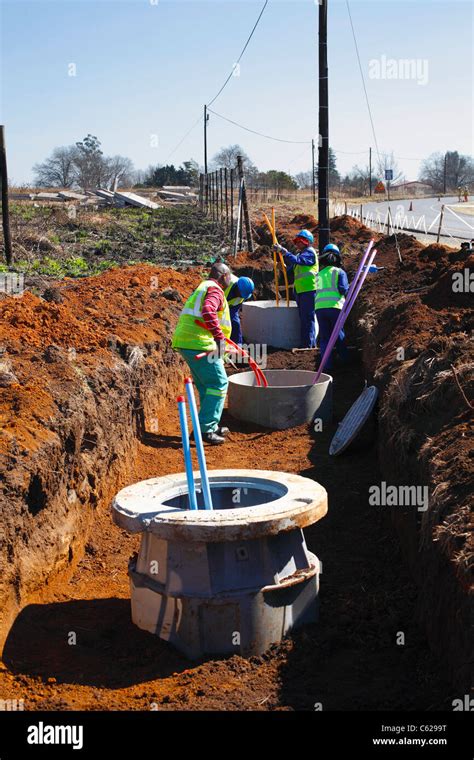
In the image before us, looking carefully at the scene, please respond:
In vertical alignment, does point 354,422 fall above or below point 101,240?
below

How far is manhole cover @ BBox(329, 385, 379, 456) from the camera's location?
884 cm

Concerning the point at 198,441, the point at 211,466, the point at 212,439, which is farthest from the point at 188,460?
the point at 212,439

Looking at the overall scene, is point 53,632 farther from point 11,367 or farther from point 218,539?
point 11,367

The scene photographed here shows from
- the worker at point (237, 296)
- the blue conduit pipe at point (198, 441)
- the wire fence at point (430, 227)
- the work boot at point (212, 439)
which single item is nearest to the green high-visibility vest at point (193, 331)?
the work boot at point (212, 439)

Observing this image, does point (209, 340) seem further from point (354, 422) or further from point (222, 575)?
point (222, 575)

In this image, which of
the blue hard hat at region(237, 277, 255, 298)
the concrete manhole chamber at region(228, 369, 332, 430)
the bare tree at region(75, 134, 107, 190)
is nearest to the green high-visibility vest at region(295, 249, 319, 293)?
the blue hard hat at region(237, 277, 255, 298)

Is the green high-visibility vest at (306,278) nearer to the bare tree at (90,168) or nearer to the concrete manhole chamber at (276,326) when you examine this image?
the concrete manhole chamber at (276,326)

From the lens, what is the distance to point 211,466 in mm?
8852

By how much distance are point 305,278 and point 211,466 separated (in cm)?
579

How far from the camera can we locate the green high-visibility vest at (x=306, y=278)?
45.4 feet

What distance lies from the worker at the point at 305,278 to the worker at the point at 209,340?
405 centimetres

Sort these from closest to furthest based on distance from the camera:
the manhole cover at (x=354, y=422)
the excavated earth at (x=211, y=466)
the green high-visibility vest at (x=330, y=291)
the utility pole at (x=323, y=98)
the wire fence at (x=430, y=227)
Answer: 1. the excavated earth at (x=211, y=466)
2. the manhole cover at (x=354, y=422)
3. the green high-visibility vest at (x=330, y=291)
4. the utility pole at (x=323, y=98)
5. the wire fence at (x=430, y=227)

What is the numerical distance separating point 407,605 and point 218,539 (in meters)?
1.49

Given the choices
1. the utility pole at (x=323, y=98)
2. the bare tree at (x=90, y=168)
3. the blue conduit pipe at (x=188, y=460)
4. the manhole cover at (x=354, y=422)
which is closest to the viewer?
the blue conduit pipe at (x=188, y=460)
